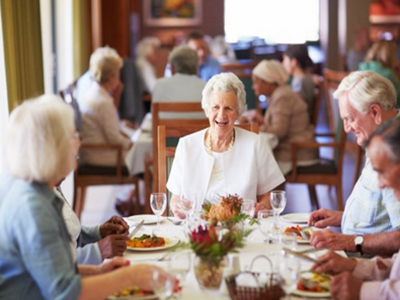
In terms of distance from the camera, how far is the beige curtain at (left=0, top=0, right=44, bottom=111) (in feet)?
13.2

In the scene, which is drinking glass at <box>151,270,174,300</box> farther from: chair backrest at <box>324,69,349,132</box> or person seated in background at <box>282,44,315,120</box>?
person seated in background at <box>282,44,315,120</box>

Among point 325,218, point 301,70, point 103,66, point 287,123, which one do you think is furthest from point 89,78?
point 325,218

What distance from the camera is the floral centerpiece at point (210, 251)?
2.11m

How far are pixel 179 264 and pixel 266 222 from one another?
72cm

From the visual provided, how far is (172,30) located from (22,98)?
38.7 ft

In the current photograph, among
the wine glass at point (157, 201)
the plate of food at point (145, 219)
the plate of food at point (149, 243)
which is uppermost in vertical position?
the wine glass at point (157, 201)

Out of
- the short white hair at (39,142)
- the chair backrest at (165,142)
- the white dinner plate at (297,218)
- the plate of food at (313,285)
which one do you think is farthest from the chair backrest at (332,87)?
the short white hair at (39,142)

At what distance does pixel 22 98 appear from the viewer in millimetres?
4215

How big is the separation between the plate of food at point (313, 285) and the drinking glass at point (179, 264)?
0.35 m

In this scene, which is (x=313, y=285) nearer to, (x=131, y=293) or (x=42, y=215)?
(x=131, y=293)

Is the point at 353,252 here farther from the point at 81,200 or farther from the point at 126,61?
the point at 126,61

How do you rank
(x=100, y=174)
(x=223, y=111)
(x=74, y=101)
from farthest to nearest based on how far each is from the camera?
1. (x=100, y=174)
2. (x=74, y=101)
3. (x=223, y=111)

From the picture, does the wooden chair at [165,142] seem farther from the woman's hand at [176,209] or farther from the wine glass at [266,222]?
the wine glass at [266,222]

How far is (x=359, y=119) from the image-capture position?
2914mm
